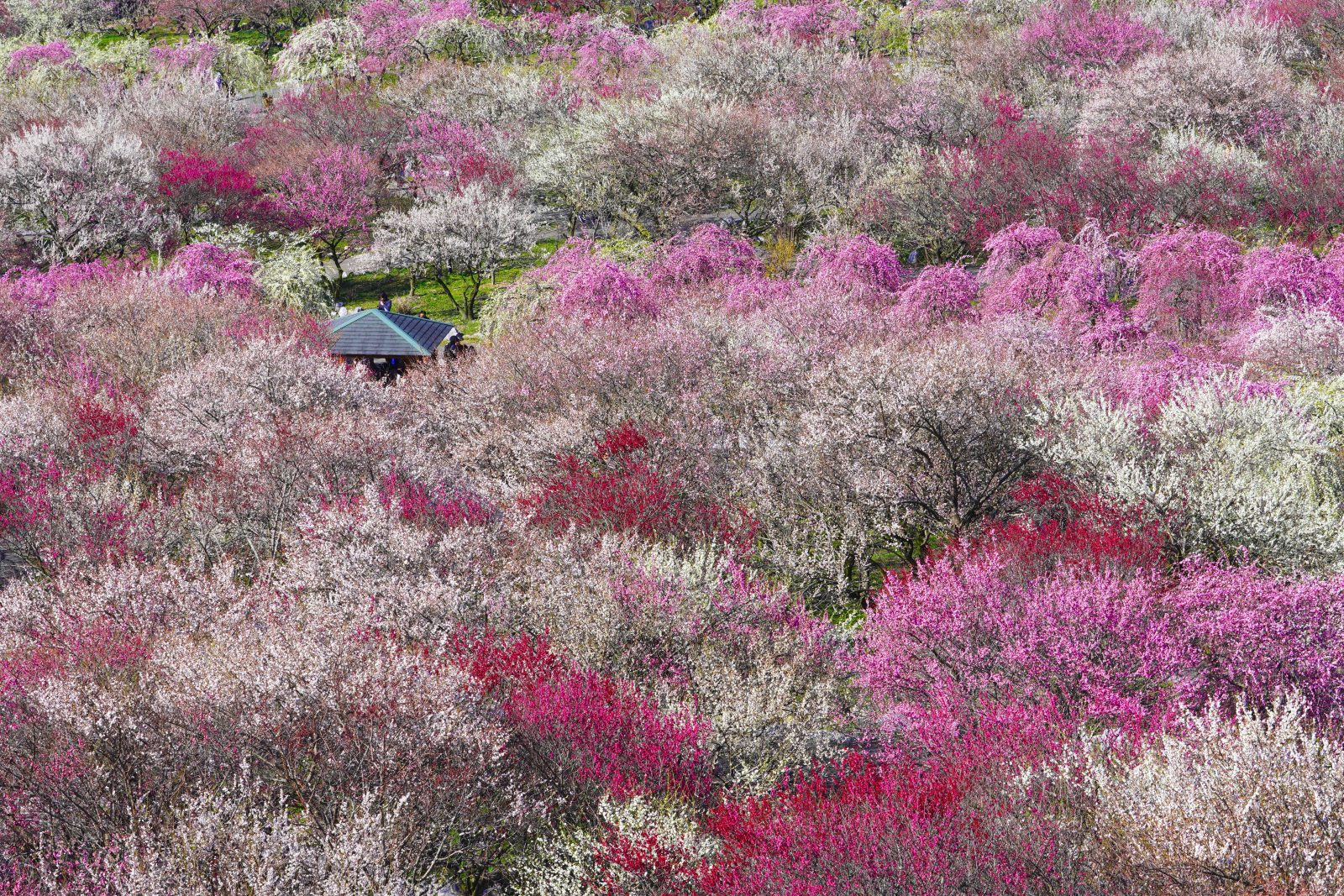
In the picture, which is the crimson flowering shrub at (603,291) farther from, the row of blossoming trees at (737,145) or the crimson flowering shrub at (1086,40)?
the crimson flowering shrub at (1086,40)

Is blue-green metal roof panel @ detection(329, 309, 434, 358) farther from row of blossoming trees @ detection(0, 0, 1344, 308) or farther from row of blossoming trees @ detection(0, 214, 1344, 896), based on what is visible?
row of blossoming trees @ detection(0, 0, 1344, 308)

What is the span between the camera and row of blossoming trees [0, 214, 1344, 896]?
9.91m

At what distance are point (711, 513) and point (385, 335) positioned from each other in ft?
51.8

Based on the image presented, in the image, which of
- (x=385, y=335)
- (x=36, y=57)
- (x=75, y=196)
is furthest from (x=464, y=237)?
(x=36, y=57)

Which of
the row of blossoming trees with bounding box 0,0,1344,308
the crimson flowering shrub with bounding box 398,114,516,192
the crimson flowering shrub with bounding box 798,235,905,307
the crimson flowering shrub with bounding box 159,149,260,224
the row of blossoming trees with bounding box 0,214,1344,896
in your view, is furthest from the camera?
the crimson flowering shrub with bounding box 398,114,516,192

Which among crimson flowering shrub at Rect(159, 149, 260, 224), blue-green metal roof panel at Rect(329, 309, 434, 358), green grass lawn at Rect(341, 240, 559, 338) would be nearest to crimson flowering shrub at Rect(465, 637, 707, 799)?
blue-green metal roof panel at Rect(329, 309, 434, 358)

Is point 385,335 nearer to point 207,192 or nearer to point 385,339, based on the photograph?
point 385,339

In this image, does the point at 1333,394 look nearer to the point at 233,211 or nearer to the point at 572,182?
the point at 572,182

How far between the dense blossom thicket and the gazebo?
1235 mm

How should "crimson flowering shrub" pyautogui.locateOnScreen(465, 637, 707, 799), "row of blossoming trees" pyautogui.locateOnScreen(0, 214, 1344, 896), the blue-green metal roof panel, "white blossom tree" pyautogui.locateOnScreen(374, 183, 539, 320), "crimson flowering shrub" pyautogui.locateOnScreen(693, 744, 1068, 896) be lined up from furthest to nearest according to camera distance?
"white blossom tree" pyautogui.locateOnScreen(374, 183, 539, 320) < the blue-green metal roof panel < "crimson flowering shrub" pyautogui.locateOnScreen(465, 637, 707, 799) < "row of blossoming trees" pyautogui.locateOnScreen(0, 214, 1344, 896) < "crimson flowering shrub" pyautogui.locateOnScreen(693, 744, 1068, 896)

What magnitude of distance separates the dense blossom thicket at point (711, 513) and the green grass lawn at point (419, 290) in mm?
417

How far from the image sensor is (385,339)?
3166cm

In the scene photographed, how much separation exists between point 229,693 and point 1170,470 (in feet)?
48.8

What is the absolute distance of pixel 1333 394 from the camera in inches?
787
